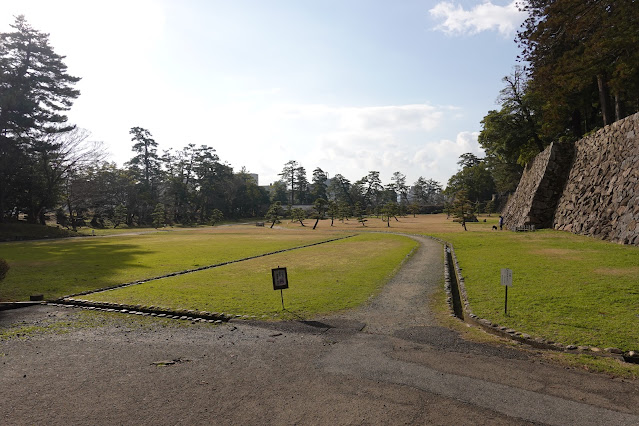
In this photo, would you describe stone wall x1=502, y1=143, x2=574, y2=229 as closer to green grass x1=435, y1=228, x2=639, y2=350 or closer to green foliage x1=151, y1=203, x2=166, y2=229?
green grass x1=435, y1=228, x2=639, y2=350

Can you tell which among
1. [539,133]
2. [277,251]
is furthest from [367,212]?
[277,251]

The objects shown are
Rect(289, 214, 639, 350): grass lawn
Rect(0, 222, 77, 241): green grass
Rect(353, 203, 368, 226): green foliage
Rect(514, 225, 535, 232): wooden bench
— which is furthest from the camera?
Rect(353, 203, 368, 226): green foliage

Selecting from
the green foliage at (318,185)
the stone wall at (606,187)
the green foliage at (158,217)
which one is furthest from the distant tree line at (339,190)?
the stone wall at (606,187)

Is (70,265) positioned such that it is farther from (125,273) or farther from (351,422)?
(351,422)

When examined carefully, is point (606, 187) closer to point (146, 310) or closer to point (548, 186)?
point (548, 186)

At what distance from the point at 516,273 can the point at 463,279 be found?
6.74 ft

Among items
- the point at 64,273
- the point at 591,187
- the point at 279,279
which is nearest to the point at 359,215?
the point at 591,187

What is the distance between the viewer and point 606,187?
21.9 m

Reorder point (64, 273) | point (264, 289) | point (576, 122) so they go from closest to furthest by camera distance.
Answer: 1. point (264, 289)
2. point (64, 273)
3. point (576, 122)

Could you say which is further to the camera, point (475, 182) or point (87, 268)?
point (475, 182)

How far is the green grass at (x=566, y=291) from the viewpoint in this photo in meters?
7.60

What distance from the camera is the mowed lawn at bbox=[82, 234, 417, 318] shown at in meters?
10.7

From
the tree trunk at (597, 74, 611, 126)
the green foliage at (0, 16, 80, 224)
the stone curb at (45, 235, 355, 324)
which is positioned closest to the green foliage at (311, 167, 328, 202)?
the green foliage at (0, 16, 80, 224)

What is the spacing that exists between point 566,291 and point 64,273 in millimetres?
20480
